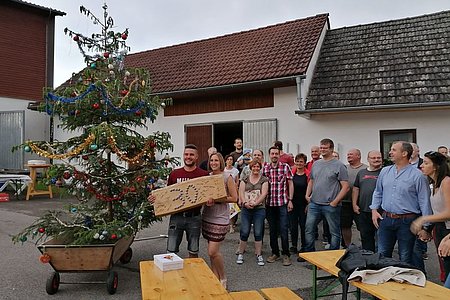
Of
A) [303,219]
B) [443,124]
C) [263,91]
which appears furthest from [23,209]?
[443,124]

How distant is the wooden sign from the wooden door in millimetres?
7552

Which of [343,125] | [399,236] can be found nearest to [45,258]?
[399,236]

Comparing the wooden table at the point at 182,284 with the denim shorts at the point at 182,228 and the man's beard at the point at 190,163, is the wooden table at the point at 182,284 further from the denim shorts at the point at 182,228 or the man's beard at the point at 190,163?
the man's beard at the point at 190,163

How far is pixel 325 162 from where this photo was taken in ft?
19.4

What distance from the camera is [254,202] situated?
5785 millimetres

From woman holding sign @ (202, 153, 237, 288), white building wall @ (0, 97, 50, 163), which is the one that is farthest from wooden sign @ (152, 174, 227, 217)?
white building wall @ (0, 97, 50, 163)

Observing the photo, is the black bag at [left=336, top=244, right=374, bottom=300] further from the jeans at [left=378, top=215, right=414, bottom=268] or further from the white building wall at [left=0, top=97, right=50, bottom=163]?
the white building wall at [left=0, top=97, right=50, bottom=163]

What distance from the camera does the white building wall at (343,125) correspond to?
9.18 metres

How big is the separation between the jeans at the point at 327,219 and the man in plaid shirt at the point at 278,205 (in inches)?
13.1

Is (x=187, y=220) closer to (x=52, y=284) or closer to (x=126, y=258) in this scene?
(x=52, y=284)

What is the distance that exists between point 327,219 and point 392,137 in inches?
187

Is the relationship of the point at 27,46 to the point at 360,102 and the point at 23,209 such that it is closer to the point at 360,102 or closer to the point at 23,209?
the point at 23,209

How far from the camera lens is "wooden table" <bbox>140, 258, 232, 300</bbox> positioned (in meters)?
2.93

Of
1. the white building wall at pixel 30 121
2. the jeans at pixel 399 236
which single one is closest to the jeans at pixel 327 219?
the jeans at pixel 399 236
